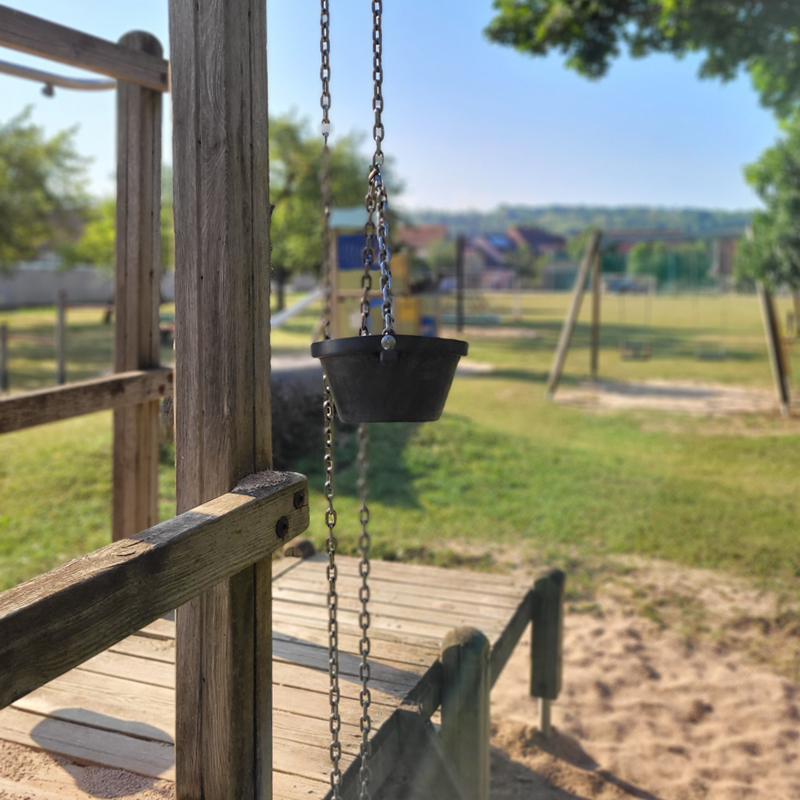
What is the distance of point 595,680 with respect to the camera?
13.0 feet

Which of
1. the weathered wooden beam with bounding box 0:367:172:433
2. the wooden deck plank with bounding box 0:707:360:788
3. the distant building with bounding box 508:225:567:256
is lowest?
the wooden deck plank with bounding box 0:707:360:788

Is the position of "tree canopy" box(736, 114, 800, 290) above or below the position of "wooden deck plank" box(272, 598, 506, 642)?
above

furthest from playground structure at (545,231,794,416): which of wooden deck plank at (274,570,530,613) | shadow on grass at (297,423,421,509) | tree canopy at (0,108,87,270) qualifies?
tree canopy at (0,108,87,270)

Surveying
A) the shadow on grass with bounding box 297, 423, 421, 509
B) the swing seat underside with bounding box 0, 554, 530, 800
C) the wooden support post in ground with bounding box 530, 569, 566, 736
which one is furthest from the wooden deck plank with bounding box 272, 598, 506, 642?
the shadow on grass with bounding box 297, 423, 421, 509

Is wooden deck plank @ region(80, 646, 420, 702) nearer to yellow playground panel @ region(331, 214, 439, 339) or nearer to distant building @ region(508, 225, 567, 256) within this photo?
yellow playground panel @ region(331, 214, 439, 339)

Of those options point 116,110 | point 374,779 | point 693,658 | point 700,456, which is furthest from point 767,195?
point 374,779

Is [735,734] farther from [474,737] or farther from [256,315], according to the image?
[256,315]

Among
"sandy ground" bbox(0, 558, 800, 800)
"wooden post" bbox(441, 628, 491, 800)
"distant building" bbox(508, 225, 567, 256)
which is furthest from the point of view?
"distant building" bbox(508, 225, 567, 256)

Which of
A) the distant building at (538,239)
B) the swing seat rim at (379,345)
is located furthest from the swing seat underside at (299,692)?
the distant building at (538,239)

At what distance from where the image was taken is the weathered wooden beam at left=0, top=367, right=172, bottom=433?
9.30 feet

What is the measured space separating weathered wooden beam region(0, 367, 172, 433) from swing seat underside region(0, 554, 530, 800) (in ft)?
2.78

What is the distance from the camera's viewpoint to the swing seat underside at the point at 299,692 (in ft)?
6.81

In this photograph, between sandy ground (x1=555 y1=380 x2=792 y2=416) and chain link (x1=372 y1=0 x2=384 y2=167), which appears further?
sandy ground (x1=555 y1=380 x2=792 y2=416)

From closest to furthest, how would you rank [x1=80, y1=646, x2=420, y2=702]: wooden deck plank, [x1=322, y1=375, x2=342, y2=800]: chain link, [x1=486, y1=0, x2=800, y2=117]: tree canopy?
[x1=322, y1=375, x2=342, y2=800]: chain link < [x1=80, y1=646, x2=420, y2=702]: wooden deck plank < [x1=486, y1=0, x2=800, y2=117]: tree canopy
